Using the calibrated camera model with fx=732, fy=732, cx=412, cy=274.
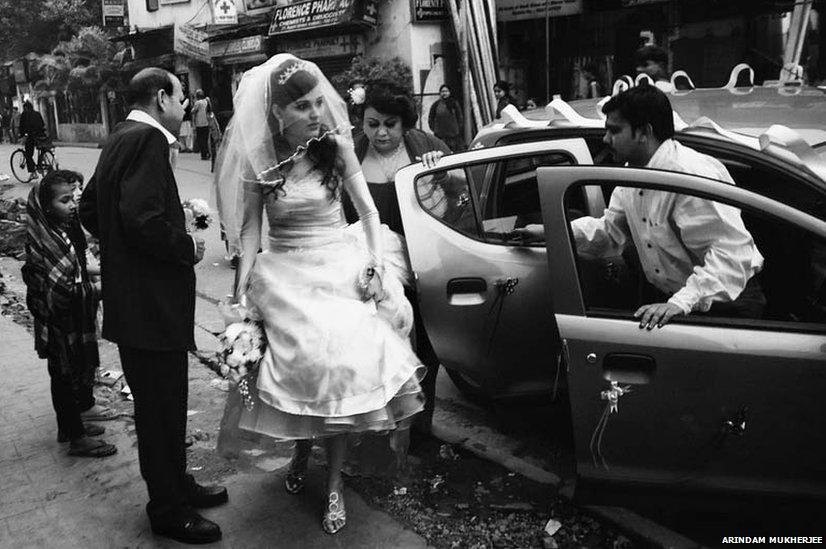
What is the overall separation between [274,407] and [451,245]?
1176 millimetres

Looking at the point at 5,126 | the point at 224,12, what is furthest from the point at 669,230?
the point at 5,126

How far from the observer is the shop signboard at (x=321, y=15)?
1588 cm

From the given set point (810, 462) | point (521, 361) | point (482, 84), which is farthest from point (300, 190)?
point (482, 84)

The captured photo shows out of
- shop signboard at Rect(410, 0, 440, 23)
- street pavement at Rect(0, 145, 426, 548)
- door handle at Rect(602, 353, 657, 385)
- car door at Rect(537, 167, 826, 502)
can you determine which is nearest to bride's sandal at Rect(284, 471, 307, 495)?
street pavement at Rect(0, 145, 426, 548)

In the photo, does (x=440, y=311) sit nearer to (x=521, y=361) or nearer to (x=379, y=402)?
(x=521, y=361)

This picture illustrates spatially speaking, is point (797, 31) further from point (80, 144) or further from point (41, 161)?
point (80, 144)

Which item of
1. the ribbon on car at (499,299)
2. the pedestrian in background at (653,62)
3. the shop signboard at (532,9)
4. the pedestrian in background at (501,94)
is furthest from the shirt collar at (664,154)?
the shop signboard at (532,9)

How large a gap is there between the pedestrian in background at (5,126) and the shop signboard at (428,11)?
3029cm

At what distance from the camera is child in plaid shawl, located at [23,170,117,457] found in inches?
148

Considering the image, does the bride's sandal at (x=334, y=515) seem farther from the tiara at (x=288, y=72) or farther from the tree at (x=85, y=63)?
the tree at (x=85, y=63)

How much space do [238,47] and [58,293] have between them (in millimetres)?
17763

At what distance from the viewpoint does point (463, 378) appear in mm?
4273

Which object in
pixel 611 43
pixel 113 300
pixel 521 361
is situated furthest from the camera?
pixel 611 43

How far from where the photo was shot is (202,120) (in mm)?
19438
